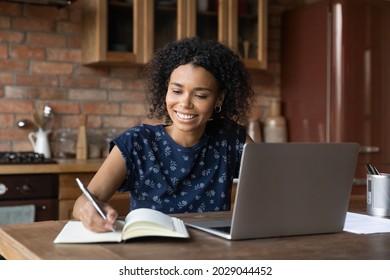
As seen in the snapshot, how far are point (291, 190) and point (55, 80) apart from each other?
8.30ft

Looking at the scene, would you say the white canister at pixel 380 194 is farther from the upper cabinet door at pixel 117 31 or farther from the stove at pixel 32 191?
the upper cabinet door at pixel 117 31

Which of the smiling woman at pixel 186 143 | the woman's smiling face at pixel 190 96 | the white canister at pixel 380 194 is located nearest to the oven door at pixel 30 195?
the smiling woman at pixel 186 143

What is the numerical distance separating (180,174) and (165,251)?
2.56ft

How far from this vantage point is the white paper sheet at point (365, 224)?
1.54 metres

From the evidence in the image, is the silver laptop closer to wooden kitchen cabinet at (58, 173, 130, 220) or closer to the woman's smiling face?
the woman's smiling face

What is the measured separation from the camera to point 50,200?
10.2ft

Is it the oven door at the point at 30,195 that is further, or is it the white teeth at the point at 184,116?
the oven door at the point at 30,195

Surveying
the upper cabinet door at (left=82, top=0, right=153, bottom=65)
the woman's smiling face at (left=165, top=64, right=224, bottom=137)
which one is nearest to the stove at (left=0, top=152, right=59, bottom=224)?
the upper cabinet door at (left=82, top=0, right=153, bottom=65)

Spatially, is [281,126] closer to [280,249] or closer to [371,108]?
[371,108]

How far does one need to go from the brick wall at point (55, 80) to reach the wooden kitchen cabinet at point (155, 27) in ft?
0.39

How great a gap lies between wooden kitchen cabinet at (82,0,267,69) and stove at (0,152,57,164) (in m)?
0.65

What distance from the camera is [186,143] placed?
82.0 inches

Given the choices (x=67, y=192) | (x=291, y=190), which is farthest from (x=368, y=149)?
(x=291, y=190)

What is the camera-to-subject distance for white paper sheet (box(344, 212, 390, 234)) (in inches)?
60.8
